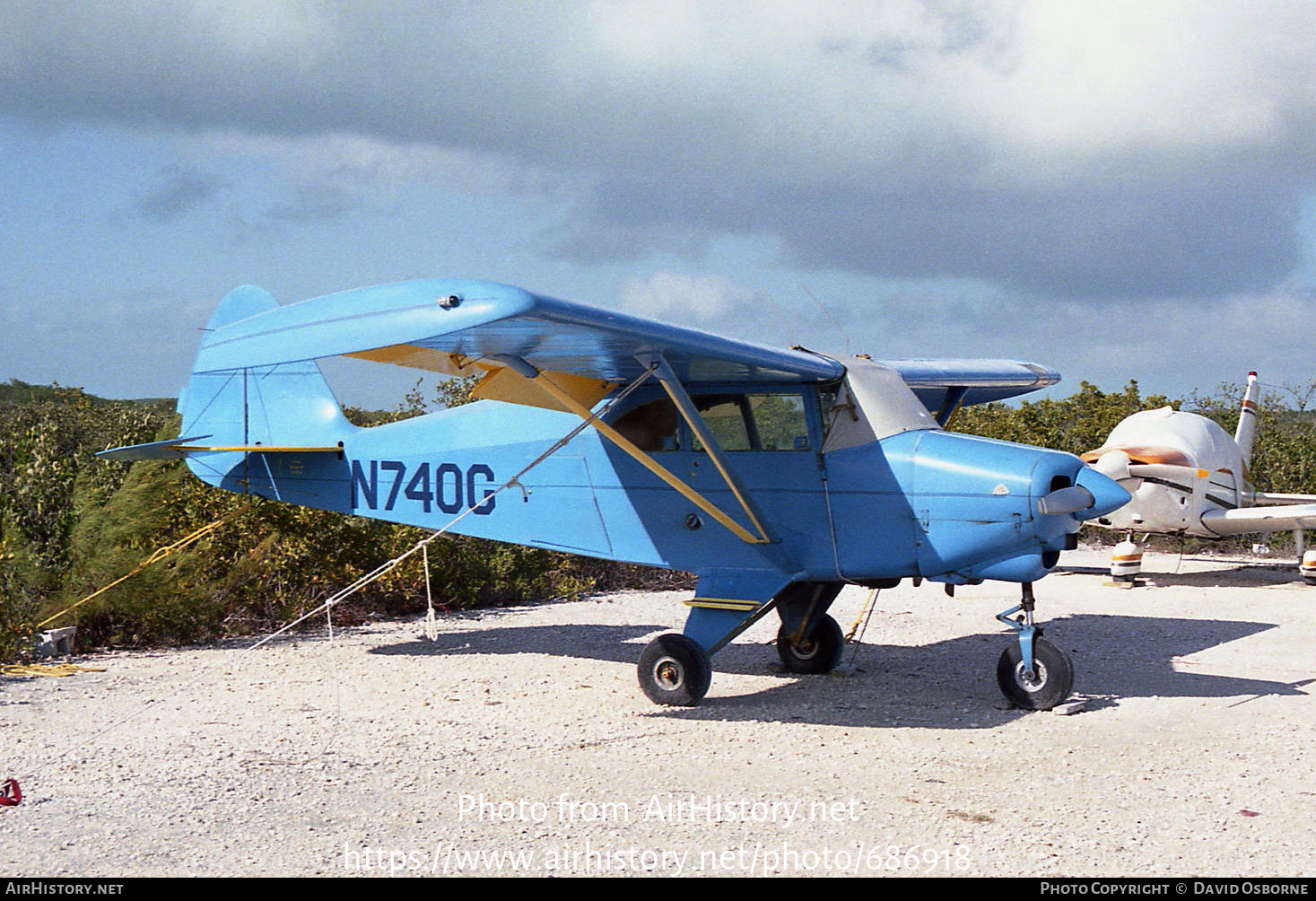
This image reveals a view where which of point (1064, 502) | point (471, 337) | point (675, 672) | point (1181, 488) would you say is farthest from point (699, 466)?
point (1181, 488)

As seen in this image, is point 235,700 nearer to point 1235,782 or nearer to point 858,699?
point 858,699

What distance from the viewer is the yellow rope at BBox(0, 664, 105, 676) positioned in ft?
28.2

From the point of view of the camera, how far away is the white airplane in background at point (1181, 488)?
15.2 meters

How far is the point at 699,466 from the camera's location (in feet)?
26.6

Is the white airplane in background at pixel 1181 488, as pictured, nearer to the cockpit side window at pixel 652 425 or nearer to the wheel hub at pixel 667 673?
the cockpit side window at pixel 652 425

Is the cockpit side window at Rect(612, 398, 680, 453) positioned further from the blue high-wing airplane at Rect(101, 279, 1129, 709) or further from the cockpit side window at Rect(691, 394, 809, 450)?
the cockpit side window at Rect(691, 394, 809, 450)

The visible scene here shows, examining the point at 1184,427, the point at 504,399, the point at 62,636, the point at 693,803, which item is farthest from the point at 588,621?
the point at 1184,427

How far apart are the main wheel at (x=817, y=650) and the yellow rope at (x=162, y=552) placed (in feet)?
17.6

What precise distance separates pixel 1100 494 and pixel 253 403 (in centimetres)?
752

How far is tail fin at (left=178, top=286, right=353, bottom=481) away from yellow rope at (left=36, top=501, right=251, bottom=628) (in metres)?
0.62

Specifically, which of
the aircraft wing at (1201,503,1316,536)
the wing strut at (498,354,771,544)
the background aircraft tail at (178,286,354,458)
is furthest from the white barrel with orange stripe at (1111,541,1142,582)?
the background aircraft tail at (178,286,354,458)

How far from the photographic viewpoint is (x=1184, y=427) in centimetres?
1619

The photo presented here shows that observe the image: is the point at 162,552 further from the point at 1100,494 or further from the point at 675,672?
the point at 1100,494

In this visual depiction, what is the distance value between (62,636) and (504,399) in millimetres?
4545
